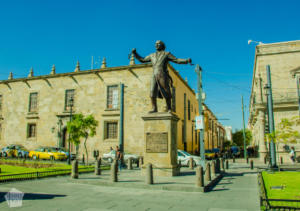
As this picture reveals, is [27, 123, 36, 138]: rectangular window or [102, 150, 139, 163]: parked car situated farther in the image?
[27, 123, 36, 138]: rectangular window

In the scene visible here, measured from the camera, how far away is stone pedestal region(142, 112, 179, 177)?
10.7 meters

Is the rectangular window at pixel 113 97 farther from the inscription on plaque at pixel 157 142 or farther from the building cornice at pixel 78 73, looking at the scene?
the inscription on plaque at pixel 157 142

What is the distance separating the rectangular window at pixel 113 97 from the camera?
27812mm

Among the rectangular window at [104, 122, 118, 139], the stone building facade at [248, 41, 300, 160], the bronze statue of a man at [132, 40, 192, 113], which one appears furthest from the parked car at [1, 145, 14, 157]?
the stone building facade at [248, 41, 300, 160]

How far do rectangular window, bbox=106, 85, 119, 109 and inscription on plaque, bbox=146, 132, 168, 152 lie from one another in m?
17.0

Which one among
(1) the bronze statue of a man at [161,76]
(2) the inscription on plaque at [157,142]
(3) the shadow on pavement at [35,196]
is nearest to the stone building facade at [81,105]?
(1) the bronze statue of a man at [161,76]

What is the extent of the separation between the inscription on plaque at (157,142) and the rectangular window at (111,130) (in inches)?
651

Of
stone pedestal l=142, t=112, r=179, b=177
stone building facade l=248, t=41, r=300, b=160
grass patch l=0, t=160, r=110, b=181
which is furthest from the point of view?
stone building facade l=248, t=41, r=300, b=160

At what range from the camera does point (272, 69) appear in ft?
86.4

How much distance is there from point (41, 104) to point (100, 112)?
879cm

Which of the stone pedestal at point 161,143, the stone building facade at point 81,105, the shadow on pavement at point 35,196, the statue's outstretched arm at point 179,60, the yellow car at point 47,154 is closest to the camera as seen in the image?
the shadow on pavement at point 35,196

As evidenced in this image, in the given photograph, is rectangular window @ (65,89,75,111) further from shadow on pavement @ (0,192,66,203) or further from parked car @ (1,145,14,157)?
shadow on pavement @ (0,192,66,203)

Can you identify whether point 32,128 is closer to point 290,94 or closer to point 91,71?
point 91,71

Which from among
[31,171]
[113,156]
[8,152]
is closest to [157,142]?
[31,171]
